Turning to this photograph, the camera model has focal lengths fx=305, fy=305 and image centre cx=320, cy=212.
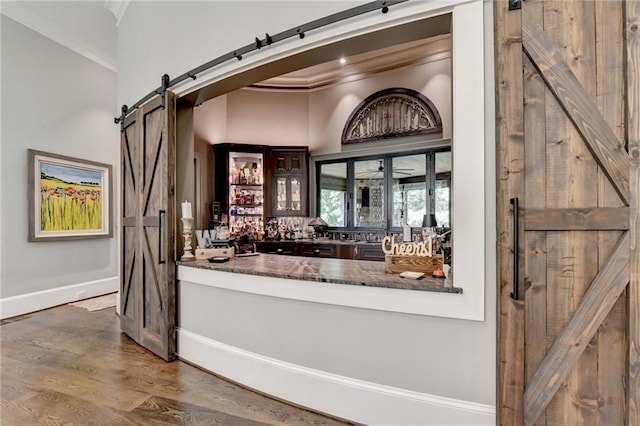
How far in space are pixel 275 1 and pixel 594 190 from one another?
2329 mm

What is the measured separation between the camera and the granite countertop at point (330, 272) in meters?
1.79

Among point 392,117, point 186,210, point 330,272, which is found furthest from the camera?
point 392,117

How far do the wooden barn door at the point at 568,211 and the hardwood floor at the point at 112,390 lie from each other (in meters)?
1.26

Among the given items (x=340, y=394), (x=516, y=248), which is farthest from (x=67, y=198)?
(x=516, y=248)

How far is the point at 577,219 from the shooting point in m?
1.46

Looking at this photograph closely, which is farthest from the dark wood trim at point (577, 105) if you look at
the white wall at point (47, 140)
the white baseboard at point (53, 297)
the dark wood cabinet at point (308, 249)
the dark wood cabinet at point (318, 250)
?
the white wall at point (47, 140)

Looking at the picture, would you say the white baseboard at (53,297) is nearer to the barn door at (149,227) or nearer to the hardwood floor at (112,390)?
the hardwood floor at (112,390)

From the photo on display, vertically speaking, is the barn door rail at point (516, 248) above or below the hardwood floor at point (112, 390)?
above

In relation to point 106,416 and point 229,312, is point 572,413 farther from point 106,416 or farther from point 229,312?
point 106,416

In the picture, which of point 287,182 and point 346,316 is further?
point 287,182

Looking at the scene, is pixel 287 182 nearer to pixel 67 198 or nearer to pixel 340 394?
pixel 67 198

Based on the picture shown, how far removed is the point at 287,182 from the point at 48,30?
407cm

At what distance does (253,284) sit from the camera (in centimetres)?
229

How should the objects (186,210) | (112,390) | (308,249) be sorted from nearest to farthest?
(112,390) → (186,210) → (308,249)
